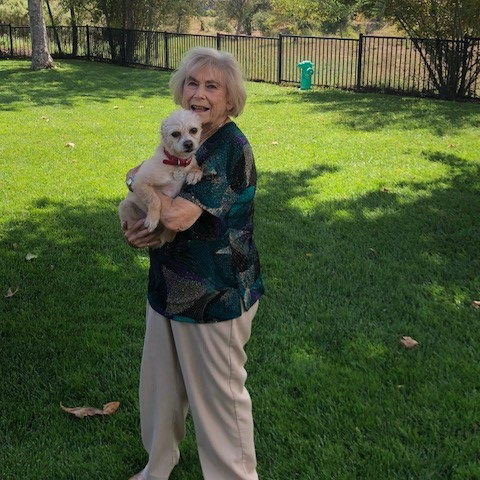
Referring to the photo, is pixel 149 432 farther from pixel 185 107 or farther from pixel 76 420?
pixel 185 107

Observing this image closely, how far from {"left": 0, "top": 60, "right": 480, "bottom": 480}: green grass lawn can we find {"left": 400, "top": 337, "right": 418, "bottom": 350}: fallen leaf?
48mm

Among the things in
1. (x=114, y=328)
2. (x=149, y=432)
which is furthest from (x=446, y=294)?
(x=149, y=432)

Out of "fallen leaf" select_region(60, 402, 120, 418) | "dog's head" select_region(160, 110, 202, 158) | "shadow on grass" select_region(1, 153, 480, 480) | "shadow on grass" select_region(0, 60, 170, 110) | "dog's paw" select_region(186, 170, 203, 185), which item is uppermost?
"dog's head" select_region(160, 110, 202, 158)

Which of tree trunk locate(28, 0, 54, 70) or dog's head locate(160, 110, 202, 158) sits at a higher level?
tree trunk locate(28, 0, 54, 70)

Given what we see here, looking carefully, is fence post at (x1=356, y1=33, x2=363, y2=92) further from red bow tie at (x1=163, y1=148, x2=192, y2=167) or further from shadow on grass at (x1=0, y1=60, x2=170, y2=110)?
red bow tie at (x1=163, y1=148, x2=192, y2=167)

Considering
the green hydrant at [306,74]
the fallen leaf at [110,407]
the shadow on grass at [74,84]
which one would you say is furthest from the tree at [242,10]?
the fallen leaf at [110,407]

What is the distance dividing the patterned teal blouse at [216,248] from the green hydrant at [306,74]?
14244 millimetres

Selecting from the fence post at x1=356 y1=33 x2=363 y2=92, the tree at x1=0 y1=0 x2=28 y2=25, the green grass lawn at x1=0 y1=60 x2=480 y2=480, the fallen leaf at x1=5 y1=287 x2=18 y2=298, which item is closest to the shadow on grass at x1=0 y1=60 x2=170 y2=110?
the fence post at x1=356 y1=33 x2=363 y2=92

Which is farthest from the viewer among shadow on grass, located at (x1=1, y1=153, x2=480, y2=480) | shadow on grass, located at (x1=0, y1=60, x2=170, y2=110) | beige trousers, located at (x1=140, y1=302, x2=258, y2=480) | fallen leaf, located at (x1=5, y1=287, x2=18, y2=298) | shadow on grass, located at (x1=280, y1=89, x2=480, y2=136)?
shadow on grass, located at (x1=0, y1=60, x2=170, y2=110)

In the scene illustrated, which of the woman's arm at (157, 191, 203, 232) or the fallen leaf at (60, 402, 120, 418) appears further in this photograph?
the fallen leaf at (60, 402, 120, 418)

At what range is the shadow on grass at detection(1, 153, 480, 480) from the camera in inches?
123

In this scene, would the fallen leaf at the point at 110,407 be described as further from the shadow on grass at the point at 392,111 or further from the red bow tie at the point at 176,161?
the shadow on grass at the point at 392,111

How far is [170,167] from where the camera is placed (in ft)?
7.70

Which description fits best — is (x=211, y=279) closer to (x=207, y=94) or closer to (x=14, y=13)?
(x=207, y=94)
